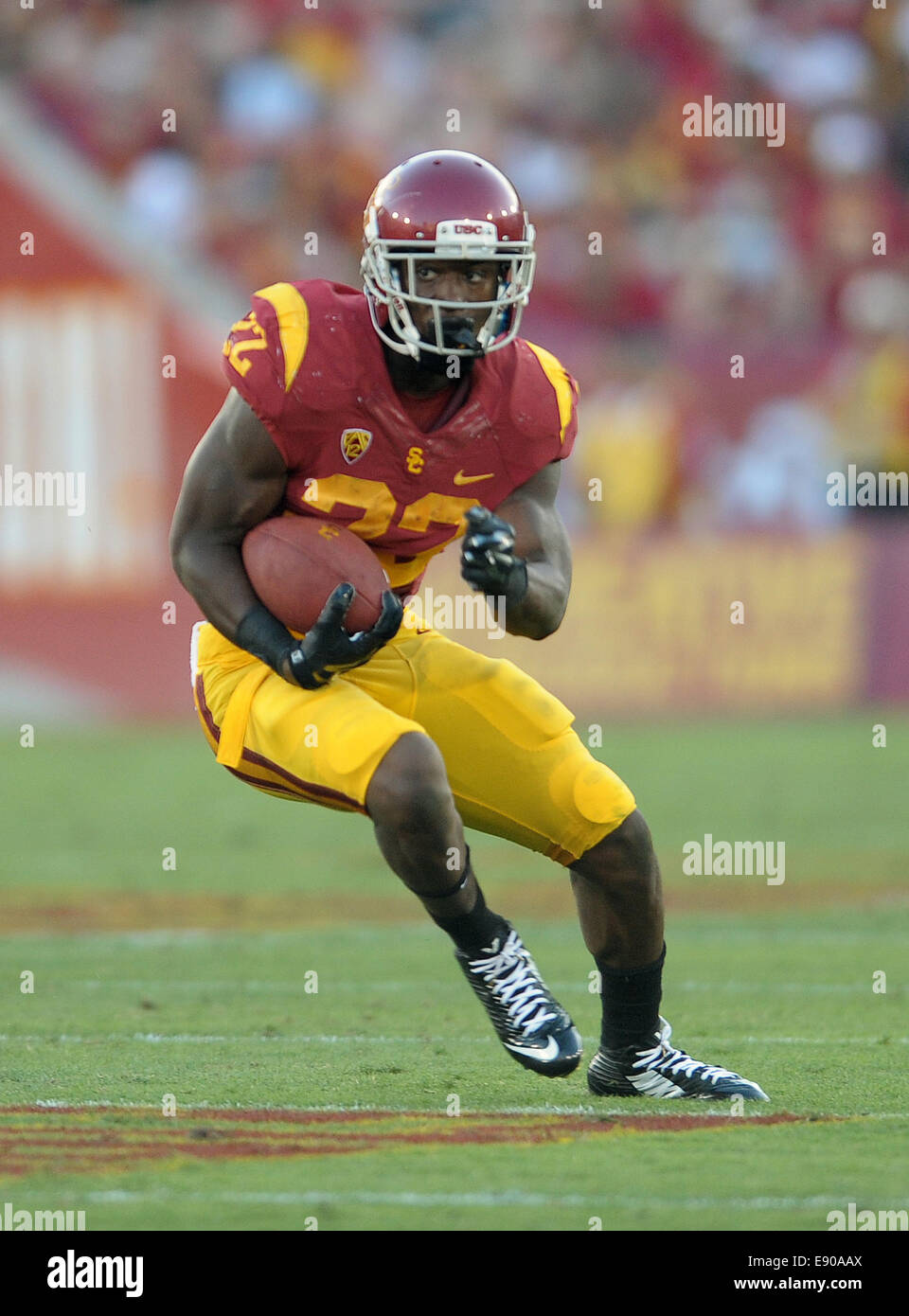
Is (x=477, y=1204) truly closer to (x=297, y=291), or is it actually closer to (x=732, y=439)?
(x=297, y=291)

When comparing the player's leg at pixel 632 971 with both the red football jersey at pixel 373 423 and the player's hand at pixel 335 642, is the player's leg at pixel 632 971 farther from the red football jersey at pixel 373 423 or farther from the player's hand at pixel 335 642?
the red football jersey at pixel 373 423

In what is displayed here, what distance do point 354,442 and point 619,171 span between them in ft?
40.4

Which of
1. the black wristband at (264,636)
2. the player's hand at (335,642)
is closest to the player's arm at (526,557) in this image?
the player's hand at (335,642)

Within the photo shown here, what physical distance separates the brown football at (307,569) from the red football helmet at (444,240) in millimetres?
452

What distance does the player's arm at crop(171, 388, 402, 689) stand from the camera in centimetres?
450

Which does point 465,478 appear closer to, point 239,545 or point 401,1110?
point 239,545

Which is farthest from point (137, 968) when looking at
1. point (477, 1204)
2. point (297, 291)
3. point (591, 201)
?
point (591, 201)

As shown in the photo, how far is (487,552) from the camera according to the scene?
4.29 meters

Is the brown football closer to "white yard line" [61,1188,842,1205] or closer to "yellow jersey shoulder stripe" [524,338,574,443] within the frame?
"yellow jersey shoulder stripe" [524,338,574,443]

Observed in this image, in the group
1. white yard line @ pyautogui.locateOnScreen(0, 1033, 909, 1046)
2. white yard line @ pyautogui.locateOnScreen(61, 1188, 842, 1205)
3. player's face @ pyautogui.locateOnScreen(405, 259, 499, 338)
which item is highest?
player's face @ pyautogui.locateOnScreen(405, 259, 499, 338)

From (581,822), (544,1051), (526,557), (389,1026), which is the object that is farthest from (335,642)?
(389,1026)

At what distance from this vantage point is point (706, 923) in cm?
799

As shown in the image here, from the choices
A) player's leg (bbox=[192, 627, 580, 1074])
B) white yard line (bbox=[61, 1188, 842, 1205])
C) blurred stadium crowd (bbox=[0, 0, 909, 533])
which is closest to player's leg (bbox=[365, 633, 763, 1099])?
player's leg (bbox=[192, 627, 580, 1074])

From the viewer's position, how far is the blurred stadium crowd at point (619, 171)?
15.0m
